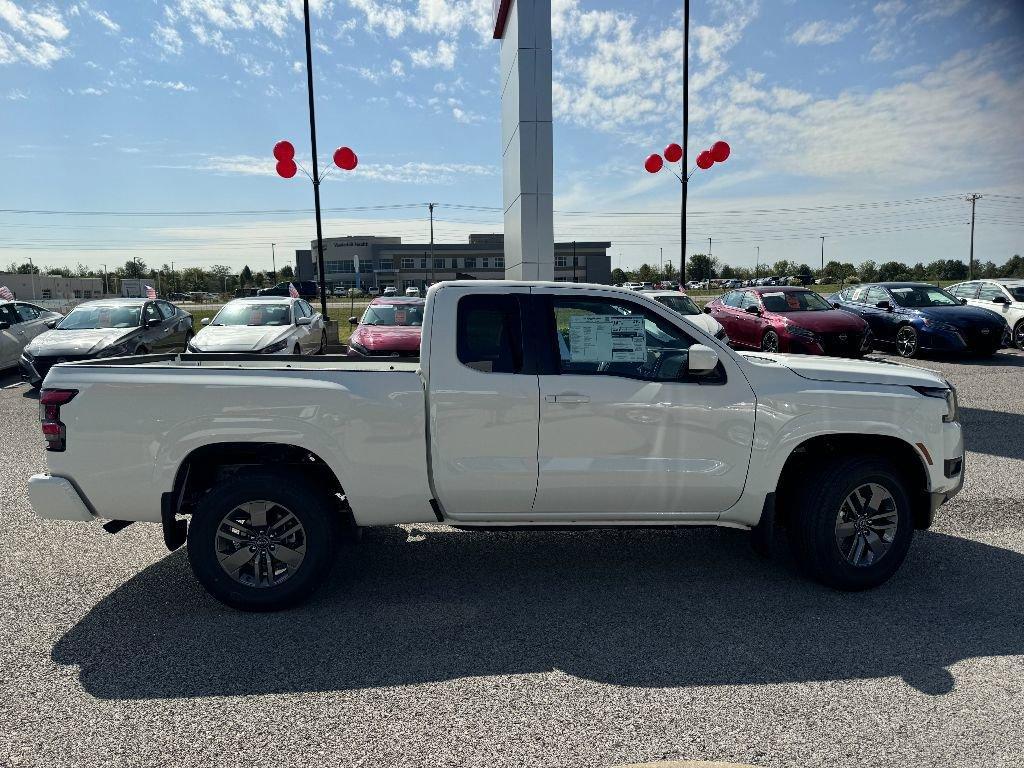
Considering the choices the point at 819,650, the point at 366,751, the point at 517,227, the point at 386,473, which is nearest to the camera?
the point at 366,751

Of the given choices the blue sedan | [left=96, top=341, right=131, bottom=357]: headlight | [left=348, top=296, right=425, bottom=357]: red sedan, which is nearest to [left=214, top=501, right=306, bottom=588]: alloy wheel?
[left=348, top=296, right=425, bottom=357]: red sedan

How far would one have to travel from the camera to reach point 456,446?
3969 mm

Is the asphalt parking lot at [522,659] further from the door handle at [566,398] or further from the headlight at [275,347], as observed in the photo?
the headlight at [275,347]

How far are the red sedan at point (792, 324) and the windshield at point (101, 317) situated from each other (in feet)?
41.4

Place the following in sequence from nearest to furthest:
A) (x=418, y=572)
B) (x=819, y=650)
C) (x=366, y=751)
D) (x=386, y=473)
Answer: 1. (x=366, y=751)
2. (x=819, y=650)
3. (x=386, y=473)
4. (x=418, y=572)

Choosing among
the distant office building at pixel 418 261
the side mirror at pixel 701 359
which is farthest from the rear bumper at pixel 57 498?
the distant office building at pixel 418 261

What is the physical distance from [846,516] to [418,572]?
105 inches

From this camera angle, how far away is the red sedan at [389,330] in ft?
35.1

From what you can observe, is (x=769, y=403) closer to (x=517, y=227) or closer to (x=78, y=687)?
(x=78, y=687)

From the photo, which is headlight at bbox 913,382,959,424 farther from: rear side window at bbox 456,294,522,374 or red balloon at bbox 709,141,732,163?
red balloon at bbox 709,141,732,163

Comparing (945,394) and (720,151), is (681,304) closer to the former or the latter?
(720,151)

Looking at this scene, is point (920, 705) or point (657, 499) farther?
point (657, 499)

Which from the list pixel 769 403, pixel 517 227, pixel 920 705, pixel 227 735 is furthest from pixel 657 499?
pixel 517 227

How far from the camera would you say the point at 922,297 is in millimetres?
16375
